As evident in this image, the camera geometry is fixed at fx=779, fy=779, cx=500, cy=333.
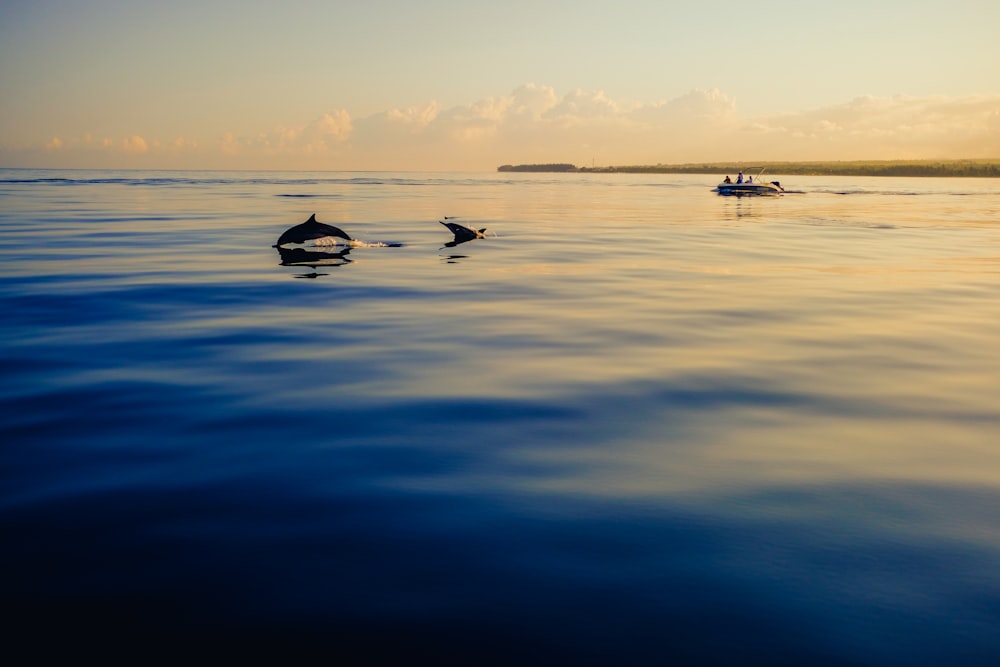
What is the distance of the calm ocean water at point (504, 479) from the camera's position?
12.7 ft

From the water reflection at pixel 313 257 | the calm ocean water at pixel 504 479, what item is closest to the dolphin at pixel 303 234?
the water reflection at pixel 313 257

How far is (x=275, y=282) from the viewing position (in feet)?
57.5

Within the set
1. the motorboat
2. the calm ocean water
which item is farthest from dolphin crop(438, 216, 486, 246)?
the motorboat

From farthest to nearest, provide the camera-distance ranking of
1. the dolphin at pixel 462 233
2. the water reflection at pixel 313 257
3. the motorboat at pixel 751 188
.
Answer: the motorboat at pixel 751 188
the dolphin at pixel 462 233
the water reflection at pixel 313 257

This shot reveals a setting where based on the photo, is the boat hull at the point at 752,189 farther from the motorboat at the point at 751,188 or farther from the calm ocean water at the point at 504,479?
the calm ocean water at the point at 504,479

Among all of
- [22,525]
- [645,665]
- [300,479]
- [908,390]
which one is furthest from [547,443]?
[908,390]

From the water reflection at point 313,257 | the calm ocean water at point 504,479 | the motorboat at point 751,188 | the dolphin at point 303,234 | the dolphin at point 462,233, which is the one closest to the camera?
the calm ocean water at point 504,479

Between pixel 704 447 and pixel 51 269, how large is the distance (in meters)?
17.9

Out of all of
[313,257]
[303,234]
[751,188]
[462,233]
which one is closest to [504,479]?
[313,257]

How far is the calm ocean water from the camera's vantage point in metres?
3.86

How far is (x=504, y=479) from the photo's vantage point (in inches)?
231

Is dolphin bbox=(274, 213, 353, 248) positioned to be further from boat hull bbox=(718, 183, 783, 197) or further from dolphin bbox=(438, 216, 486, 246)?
boat hull bbox=(718, 183, 783, 197)

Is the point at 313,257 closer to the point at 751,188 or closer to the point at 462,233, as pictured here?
the point at 462,233

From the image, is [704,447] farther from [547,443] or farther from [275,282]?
[275,282]
